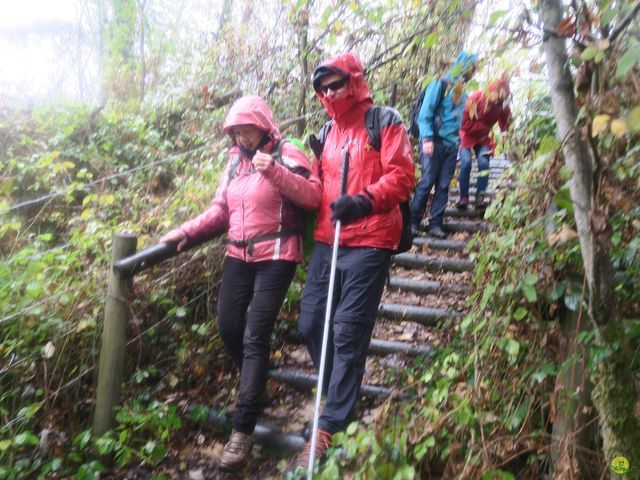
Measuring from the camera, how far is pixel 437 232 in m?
5.48

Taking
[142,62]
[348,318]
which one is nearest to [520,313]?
[348,318]

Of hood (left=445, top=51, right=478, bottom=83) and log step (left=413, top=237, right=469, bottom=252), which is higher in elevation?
hood (left=445, top=51, right=478, bottom=83)

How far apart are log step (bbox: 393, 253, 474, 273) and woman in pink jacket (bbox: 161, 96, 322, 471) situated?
2214 millimetres

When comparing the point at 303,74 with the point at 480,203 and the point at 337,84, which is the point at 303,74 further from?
the point at 337,84

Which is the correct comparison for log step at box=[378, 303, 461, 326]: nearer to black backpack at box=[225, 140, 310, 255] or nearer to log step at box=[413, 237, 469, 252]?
log step at box=[413, 237, 469, 252]

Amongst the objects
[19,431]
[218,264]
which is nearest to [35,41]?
[218,264]

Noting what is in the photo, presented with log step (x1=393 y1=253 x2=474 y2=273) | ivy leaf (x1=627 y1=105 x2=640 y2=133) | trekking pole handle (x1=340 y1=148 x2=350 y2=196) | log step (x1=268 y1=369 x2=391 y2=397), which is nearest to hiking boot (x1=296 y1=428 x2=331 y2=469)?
log step (x1=268 y1=369 x2=391 y2=397)

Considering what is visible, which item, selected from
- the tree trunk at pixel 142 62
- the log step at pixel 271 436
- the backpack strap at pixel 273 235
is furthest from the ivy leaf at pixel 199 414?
the tree trunk at pixel 142 62

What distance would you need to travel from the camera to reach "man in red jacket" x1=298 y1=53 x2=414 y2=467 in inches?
108

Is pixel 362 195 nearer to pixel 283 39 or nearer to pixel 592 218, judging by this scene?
pixel 592 218

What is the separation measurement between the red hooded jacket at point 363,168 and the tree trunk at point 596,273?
0.99 m

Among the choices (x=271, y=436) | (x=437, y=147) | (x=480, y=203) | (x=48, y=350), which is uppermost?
Result: (x=437, y=147)

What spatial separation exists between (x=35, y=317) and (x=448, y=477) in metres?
2.73

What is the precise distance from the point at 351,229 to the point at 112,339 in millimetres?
1691
